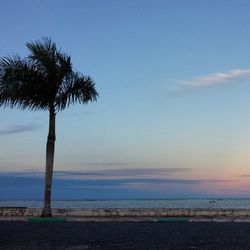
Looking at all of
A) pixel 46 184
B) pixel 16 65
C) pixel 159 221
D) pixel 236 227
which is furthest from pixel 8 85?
pixel 236 227

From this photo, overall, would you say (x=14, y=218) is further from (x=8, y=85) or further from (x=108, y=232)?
(x=108, y=232)

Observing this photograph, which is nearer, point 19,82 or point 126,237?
point 126,237

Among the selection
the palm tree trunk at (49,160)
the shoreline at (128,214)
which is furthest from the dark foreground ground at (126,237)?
the palm tree trunk at (49,160)

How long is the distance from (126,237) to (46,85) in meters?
11.3

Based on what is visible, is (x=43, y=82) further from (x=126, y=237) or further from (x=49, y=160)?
(x=126, y=237)

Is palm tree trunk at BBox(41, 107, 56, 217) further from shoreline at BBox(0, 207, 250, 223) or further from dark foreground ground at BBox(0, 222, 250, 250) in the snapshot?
dark foreground ground at BBox(0, 222, 250, 250)

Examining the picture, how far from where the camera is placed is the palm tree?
26469 mm

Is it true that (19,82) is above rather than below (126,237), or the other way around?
above

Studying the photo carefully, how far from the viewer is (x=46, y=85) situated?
2702 cm

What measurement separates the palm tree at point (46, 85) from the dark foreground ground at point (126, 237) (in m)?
5.59

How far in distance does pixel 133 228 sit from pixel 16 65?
998 cm

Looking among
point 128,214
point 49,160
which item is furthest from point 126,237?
point 128,214

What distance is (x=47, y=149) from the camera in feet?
89.2

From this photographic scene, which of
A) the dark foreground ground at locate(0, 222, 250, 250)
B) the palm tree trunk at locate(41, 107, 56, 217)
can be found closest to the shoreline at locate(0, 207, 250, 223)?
the palm tree trunk at locate(41, 107, 56, 217)
